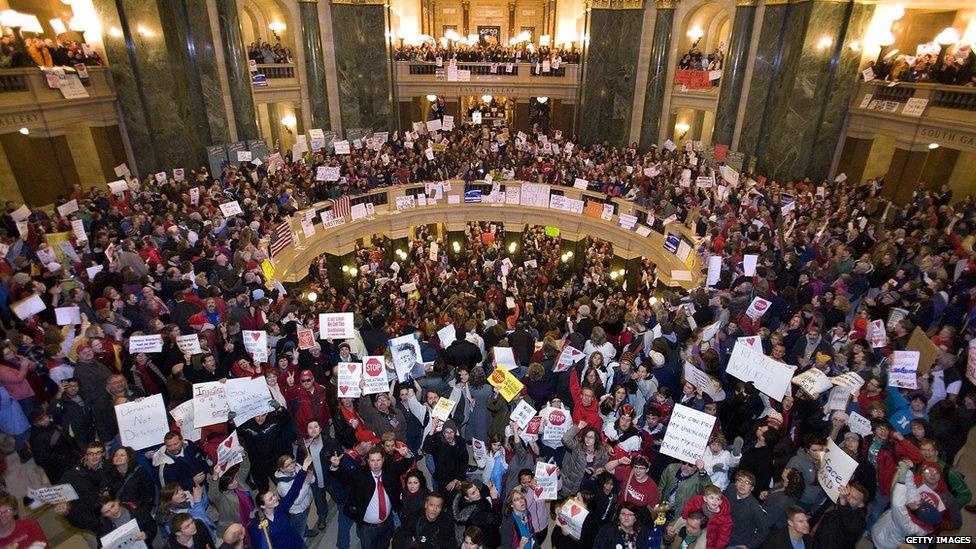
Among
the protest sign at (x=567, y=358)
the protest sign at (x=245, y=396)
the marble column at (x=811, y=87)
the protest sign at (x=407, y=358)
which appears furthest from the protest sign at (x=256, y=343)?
the marble column at (x=811, y=87)

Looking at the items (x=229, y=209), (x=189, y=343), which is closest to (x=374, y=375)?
(x=189, y=343)

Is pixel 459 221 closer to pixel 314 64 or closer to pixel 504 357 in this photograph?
pixel 314 64

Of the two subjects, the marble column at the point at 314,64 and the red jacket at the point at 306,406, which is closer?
the red jacket at the point at 306,406

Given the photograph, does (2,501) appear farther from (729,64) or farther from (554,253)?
(729,64)

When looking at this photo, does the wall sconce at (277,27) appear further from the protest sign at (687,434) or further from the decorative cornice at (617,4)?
the protest sign at (687,434)

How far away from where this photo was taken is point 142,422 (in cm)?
622

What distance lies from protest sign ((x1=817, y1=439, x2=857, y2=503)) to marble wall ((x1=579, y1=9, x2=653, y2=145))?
2069cm

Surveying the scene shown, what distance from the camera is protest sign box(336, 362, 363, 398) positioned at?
6.89 metres

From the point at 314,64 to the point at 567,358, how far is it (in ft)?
63.8

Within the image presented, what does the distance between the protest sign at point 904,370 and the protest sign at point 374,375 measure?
6.47 metres

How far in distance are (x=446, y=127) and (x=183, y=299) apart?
14097 mm

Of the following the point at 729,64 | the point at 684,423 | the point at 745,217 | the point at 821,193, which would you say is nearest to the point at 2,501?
the point at 684,423

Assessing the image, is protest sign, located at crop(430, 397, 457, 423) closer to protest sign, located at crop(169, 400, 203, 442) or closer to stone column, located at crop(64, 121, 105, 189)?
protest sign, located at crop(169, 400, 203, 442)

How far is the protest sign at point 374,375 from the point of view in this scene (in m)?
6.91
